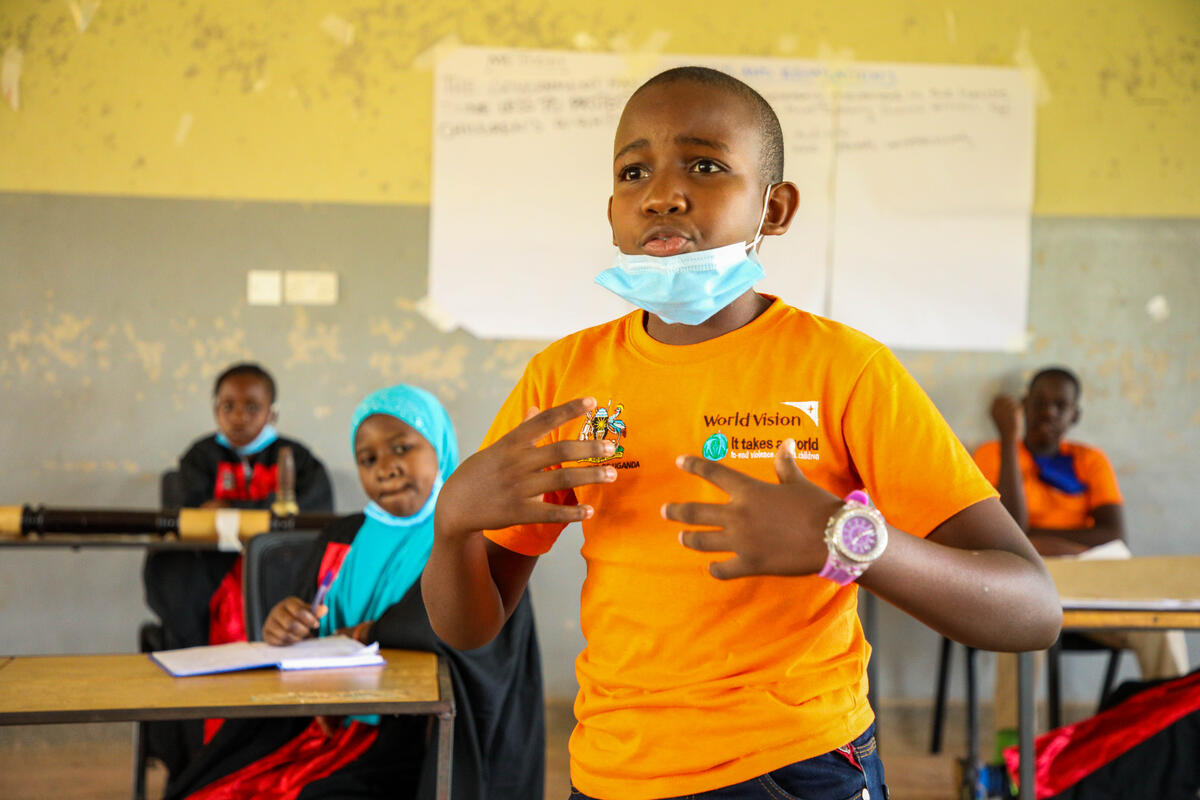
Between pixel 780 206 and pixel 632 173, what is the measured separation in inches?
6.6

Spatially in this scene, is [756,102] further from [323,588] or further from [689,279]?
[323,588]

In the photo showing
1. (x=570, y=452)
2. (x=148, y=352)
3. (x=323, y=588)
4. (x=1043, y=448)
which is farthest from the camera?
(x=1043, y=448)

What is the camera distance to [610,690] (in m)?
0.97

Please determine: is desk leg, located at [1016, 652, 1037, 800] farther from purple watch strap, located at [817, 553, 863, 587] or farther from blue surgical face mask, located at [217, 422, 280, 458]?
Answer: blue surgical face mask, located at [217, 422, 280, 458]

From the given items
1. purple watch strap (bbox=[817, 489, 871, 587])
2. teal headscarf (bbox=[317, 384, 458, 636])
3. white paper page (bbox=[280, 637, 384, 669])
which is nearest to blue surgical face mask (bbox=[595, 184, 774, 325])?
purple watch strap (bbox=[817, 489, 871, 587])

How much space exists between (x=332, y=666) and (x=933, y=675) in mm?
2983

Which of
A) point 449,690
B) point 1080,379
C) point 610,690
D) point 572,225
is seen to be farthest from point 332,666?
point 1080,379

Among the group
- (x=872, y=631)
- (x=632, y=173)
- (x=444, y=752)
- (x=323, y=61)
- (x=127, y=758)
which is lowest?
(x=127, y=758)

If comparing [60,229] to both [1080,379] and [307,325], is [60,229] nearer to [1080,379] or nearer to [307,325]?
[307,325]

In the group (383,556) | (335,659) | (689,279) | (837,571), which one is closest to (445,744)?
(335,659)

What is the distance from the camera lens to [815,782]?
898 millimetres

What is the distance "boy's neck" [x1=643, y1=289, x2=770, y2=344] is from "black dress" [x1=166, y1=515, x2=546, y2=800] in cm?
117

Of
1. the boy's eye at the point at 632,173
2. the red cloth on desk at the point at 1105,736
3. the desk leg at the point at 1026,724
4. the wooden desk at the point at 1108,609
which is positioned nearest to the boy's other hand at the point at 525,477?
the boy's eye at the point at 632,173

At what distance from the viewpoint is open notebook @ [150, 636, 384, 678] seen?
6.18 feet
